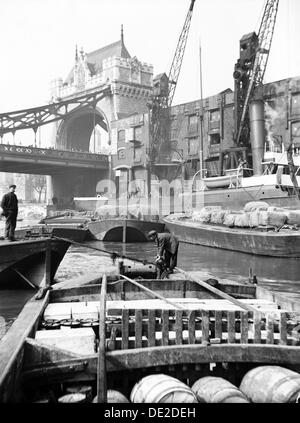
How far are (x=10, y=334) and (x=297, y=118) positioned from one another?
42.1m

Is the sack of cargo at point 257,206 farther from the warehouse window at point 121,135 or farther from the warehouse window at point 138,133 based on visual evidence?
the warehouse window at point 121,135

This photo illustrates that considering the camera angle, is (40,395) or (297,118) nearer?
(40,395)

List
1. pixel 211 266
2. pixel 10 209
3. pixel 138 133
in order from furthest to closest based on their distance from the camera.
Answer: pixel 138 133, pixel 211 266, pixel 10 209

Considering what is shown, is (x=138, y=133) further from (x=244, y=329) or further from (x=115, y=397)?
(x=115, y=397)

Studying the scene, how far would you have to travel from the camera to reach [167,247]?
11.3 metres

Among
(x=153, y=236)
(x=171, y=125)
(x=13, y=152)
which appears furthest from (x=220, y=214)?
(x=13, y=152)

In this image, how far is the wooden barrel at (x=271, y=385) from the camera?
4.44m

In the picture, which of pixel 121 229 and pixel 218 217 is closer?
pixel 218 217

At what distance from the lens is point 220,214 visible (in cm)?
2717

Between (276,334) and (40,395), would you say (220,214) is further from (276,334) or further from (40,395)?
(40,395)

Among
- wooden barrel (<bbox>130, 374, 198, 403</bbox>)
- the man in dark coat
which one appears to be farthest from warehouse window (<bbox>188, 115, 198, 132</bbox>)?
wooden barrel (<bbox>130, 374, 198, 403</bbox>)

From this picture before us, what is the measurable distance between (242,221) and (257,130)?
2138 cm

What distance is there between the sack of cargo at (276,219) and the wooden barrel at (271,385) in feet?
61.6

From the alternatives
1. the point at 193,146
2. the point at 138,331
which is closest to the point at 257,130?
the point at 193,146
